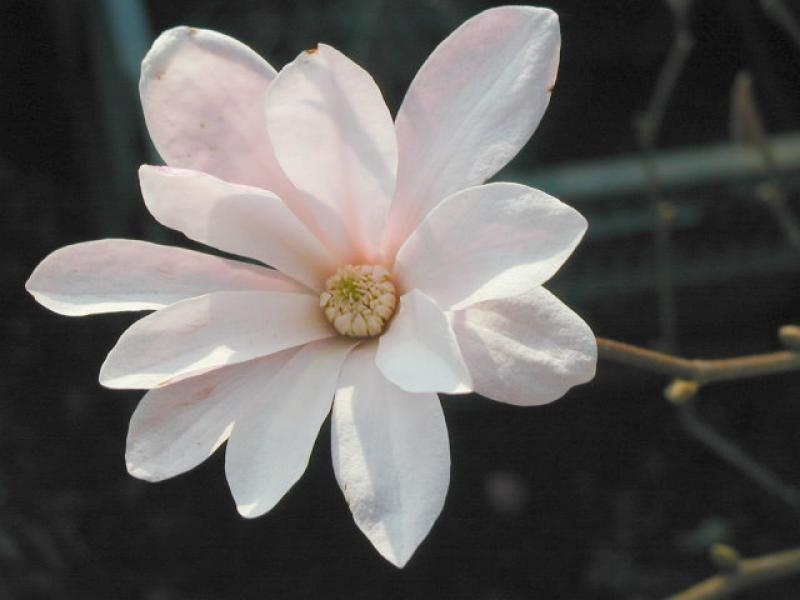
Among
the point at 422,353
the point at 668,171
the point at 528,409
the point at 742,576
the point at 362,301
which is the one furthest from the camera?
the point at 528,409

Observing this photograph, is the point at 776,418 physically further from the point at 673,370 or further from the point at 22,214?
the point at 22,214

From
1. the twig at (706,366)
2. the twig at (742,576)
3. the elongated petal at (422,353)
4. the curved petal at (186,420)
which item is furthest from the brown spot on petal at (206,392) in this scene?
the twig at (742,576)

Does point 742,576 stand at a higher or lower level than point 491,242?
lower

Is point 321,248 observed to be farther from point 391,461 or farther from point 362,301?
point 391,461

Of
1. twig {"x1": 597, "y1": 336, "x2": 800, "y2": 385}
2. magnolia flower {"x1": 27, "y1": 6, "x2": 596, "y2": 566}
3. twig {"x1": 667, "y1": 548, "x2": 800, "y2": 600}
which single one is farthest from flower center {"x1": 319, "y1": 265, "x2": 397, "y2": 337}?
twig {"x1": 667, "y1": 548, "x2": 800, "y2": 600}

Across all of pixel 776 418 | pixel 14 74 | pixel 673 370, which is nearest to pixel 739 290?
pixel 776 418

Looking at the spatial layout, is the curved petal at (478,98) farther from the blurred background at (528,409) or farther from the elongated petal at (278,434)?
the blurred background at (528,409)

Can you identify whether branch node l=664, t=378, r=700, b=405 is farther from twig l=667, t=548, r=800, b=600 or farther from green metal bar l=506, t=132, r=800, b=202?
green metal bar l=506, t=132, r=800, b=202

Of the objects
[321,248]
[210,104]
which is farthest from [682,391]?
[210,104]
